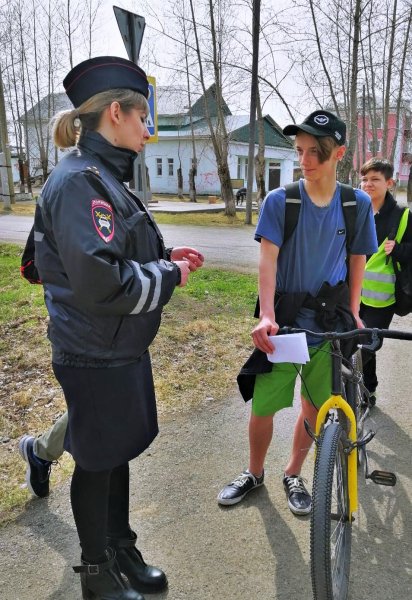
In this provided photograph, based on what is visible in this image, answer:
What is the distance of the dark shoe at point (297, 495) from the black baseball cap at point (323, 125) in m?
1.81

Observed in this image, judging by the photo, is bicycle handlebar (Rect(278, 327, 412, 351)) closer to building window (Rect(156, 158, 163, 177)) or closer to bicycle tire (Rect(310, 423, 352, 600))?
bicycle tire (Rect(310, 423, 352, 600))

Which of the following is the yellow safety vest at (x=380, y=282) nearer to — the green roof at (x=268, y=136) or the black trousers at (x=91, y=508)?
the black trousers at (x=91, y=508)

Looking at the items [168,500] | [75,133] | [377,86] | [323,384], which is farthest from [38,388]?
[377,86]

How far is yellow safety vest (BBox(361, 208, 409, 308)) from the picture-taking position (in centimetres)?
371

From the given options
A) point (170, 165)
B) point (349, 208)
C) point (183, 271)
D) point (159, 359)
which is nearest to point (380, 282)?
point (349, 208)

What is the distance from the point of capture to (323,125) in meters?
2.36

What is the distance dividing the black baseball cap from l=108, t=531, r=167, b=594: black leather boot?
1997 mm

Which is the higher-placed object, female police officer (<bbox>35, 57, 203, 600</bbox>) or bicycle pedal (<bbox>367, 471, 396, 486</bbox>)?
female police officer (<bbox>35, 57, 203, 600</bbox>)

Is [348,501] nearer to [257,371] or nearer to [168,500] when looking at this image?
[257,371]

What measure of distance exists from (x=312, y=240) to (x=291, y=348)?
59 centimetres

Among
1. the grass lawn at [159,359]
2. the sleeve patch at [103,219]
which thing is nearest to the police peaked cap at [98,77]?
the sleeve patch at [103,219]

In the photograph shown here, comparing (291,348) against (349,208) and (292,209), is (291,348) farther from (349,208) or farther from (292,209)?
(349,208)

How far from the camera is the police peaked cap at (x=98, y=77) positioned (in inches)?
71.5

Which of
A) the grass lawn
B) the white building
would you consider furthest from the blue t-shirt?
the white building
